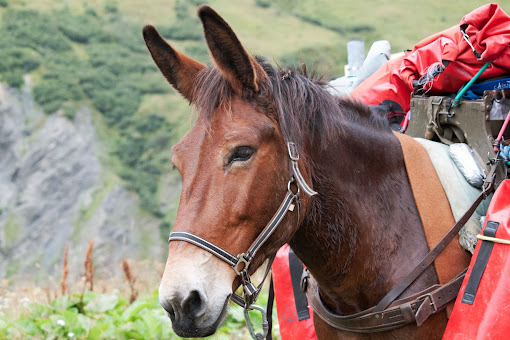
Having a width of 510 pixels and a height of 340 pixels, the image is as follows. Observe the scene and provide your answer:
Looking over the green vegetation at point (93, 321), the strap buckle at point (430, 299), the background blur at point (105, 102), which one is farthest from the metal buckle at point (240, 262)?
the background blur at point (105, 102)

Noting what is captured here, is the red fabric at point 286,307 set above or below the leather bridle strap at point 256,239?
below

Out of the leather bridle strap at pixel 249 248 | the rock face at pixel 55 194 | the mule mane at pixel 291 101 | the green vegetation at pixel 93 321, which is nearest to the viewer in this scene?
the leather bridle strap at pixel 249 248

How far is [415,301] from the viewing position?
232 centimetres

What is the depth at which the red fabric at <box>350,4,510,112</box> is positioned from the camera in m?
2.59

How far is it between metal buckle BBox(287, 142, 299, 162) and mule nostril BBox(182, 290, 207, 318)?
2.16ft

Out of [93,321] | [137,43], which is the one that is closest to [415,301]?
[93,321]

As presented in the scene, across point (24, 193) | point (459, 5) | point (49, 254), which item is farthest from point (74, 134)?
point (459, 5)

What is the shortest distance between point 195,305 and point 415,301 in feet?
3.35

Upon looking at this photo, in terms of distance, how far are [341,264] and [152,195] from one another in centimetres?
4223

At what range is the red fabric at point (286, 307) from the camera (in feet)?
10.1

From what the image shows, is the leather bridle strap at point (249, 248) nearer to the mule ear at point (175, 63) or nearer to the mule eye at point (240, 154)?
the mule eye at point (240, 154)

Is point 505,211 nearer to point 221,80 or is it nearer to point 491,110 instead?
point 491,110

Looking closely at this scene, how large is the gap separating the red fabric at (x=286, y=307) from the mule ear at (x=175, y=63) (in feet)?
4.30

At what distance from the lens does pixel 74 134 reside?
45562 millimetres
